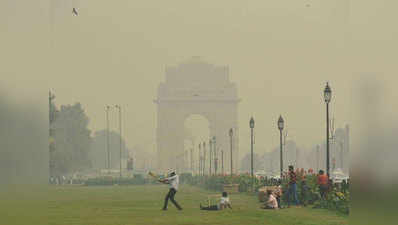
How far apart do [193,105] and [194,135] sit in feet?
22.8

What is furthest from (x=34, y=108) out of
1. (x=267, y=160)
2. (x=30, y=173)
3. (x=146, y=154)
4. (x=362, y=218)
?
(x=267, y=160)

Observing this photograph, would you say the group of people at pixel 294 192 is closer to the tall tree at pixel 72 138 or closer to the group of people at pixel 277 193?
the group of people at pixel 277 193

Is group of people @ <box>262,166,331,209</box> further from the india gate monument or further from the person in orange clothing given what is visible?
the india gate monument

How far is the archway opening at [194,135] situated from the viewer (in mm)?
72500

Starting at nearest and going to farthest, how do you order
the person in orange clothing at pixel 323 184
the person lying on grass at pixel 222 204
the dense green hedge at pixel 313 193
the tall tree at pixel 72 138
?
the dense green hedge at pixel 313 193
the person in orange clothing at pixel 323 184
the person lying on grass at pixel 222 204
the tall tree at pixel 72 138

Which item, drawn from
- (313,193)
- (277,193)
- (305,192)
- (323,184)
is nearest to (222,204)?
(277,193)

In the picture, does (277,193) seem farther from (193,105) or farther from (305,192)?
(193,105)

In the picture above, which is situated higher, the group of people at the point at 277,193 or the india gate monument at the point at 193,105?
the india gate monument at the point at 193,105

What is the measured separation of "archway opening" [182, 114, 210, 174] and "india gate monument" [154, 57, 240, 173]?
1.88 m

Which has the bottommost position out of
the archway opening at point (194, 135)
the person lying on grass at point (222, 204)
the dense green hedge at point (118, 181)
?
the dense green hedge at point (118, 181)

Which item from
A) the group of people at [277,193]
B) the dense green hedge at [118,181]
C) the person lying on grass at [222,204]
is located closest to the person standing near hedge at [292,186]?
the group of people at [277,193]

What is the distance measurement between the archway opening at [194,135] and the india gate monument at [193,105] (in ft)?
6.16

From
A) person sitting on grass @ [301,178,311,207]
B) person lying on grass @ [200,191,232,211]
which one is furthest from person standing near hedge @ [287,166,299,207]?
person lying on grass @ [200,191,232,211]

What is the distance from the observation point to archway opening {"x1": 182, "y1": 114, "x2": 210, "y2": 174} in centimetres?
7250
